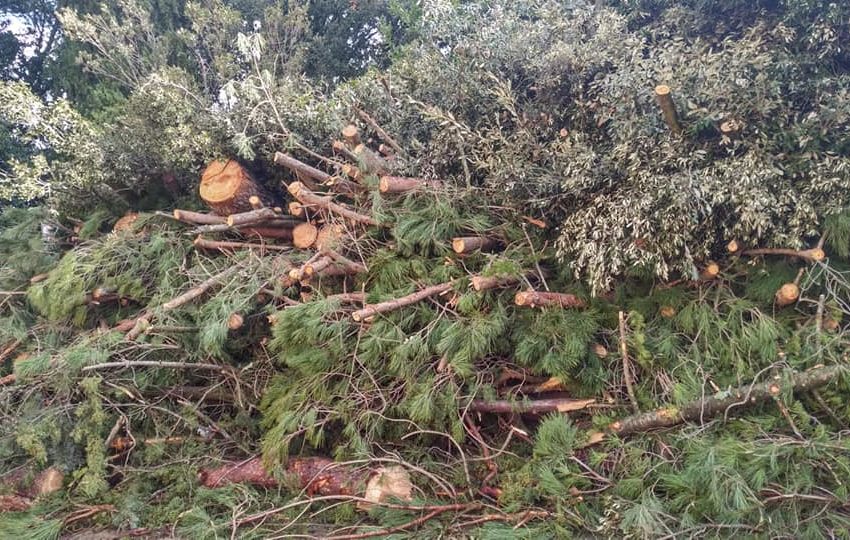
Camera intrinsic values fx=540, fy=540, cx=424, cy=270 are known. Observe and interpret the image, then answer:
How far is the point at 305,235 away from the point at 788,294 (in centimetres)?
311

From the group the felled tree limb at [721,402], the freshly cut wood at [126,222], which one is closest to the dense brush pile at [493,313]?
the felled tree limb at [721,402]

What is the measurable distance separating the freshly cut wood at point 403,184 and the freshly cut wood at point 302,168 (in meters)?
0.53

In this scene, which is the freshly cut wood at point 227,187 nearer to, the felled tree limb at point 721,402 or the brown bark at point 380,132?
the brown bark at point 380,132

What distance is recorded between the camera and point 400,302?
3.32 meters

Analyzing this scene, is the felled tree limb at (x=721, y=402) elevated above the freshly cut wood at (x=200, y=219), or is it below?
below

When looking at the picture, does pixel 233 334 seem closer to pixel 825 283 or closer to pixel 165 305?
pixel 165 305

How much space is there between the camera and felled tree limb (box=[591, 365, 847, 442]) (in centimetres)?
259

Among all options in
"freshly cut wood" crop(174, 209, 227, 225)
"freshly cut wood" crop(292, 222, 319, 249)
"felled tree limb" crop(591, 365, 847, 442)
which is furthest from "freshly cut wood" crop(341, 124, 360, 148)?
"felled tree limb" crop(591, 365, 847, 442)

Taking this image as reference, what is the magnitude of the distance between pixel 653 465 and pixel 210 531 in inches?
89.0

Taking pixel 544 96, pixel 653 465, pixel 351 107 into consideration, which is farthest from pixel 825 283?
pixel 351 107

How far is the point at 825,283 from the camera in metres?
2.87

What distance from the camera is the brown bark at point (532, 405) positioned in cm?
304

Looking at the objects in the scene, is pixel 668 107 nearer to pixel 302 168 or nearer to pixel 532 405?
pixel 532 405

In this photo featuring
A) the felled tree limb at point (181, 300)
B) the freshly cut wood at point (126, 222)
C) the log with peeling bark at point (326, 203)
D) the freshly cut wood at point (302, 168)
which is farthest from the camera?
the freshly cut wood at point (126, 222)
